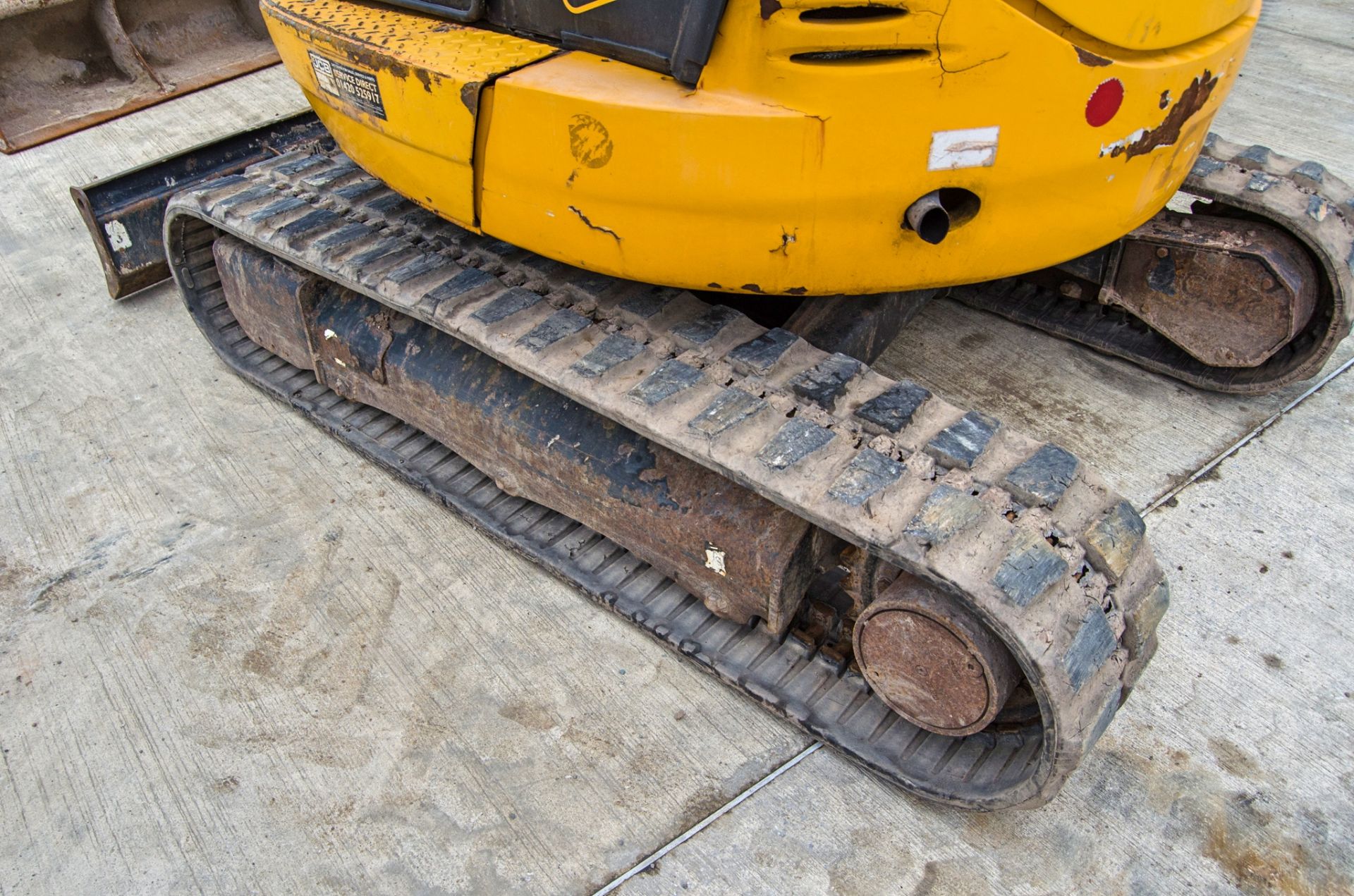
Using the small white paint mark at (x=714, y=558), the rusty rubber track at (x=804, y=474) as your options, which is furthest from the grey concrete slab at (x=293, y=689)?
the small white paint mark at (x=714, y=558)

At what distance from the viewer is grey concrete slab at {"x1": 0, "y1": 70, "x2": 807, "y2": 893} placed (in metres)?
2.25

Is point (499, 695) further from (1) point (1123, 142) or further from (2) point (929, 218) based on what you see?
(1) point (1123, 142)

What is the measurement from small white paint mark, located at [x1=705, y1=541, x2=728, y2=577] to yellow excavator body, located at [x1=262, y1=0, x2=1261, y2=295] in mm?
618

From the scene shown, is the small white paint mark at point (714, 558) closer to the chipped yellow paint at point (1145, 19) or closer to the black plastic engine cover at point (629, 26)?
the black plastic engine cover at point (629, 26)

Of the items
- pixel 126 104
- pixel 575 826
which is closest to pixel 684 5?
pixel 575 826

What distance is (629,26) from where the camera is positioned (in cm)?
217

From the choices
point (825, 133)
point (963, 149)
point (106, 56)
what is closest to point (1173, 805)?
point (963, 149)

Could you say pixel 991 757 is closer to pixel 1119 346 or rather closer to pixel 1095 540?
pixel 1095 540

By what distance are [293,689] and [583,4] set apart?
1.81 m

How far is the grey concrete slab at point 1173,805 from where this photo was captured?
7.07ft

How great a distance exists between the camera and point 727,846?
222 centimetres

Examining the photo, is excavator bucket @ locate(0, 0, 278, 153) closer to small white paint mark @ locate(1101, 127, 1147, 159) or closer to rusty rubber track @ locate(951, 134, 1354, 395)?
rusty rubber track @ locate(951, 134, 1354, 395)

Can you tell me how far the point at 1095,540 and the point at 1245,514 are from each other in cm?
130

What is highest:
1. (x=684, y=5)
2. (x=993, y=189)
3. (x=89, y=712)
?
(x=684, y=5)
